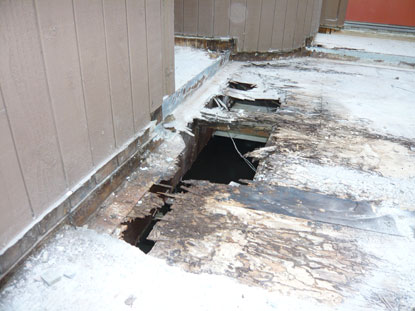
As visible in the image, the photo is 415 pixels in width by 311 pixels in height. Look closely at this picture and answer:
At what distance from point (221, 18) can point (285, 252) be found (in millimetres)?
3369

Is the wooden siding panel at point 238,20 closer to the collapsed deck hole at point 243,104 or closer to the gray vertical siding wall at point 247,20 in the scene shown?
the gray vertical siding wall at point 247,20

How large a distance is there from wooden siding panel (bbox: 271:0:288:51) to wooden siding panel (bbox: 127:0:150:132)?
2.80 meters

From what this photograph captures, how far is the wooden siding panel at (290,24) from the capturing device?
4.23 meters

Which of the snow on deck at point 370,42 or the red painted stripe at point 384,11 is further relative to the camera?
the red painted stripe at point 384,11

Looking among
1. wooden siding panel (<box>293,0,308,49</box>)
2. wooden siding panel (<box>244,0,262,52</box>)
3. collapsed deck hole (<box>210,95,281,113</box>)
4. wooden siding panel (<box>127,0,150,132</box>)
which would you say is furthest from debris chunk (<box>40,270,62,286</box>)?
wooden siding panel (<box>293,0,308,49</box>)

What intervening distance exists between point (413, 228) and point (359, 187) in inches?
14.2

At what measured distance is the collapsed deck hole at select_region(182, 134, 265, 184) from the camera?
3533 millimetres

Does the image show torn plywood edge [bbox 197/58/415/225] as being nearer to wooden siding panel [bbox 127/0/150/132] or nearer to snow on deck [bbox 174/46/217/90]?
snow on deck [bbox 174/46/217/90]

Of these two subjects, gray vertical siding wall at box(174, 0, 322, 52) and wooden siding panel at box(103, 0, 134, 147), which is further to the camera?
gray vertical siding wall at box(174, 0, 322, 52)

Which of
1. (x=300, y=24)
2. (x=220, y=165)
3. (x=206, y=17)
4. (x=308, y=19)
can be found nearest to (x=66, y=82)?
(x=220, y=165)

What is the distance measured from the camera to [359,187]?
1863 mm

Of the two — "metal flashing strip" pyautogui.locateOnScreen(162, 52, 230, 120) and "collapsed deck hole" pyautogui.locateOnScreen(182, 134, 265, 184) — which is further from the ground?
"metal flashing strip" pyautogui.locateOnScreen(162, 52, 230, 120)

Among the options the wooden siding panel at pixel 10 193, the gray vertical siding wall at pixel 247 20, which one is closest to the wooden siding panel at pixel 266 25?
the gray vertical siding wall at pixel 247 20

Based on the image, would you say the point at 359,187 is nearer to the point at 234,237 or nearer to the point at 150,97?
the point at 234,237
